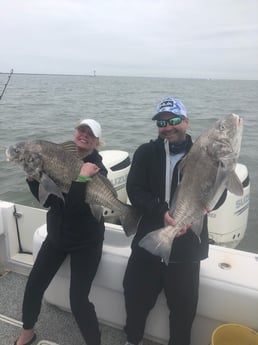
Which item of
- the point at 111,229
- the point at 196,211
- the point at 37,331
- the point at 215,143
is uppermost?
the point at 215,143

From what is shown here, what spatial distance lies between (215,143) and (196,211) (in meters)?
0.48

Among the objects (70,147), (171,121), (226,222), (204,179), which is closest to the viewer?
(204,179)

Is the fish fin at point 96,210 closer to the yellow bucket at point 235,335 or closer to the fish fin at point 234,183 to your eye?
the fish fin at point 234,183

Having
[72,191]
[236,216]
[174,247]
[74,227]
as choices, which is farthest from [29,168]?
[236,216]

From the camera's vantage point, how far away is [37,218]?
4203 mm

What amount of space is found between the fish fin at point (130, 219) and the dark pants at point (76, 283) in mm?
333

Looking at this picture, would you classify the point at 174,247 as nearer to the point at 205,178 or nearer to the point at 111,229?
the point at 205,178

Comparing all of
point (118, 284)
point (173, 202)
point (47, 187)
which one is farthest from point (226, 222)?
point (47, 187)

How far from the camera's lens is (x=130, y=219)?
2.70 m

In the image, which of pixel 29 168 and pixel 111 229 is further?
pixel 111 229

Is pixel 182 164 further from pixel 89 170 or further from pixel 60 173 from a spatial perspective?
pixel 60 173

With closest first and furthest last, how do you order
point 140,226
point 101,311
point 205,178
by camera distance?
point 205,178 < point 140,226 < point 101,311

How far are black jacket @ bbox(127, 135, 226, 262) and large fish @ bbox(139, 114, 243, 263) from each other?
194mm

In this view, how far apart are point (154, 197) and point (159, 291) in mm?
767
